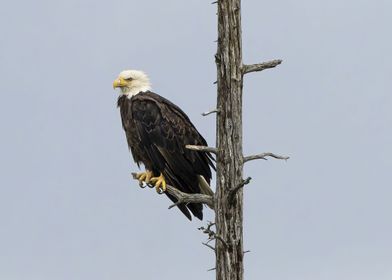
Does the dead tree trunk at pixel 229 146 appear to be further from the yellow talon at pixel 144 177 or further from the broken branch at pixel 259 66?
the yellow talon at pixel 144 177

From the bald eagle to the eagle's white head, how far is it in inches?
8.8

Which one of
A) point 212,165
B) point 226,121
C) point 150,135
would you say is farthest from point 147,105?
point 226,121

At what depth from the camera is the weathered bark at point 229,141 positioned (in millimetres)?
10188

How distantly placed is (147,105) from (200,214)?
186 cm

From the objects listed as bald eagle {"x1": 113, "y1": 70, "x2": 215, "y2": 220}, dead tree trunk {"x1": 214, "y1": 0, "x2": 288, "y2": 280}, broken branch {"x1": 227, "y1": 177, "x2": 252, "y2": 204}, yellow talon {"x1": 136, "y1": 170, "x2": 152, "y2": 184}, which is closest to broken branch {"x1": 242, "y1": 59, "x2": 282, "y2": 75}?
dead tree trunk {"x1": 214, "y1": 0, "x2": 288, "y2": 280}

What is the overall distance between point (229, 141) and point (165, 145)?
120 inches

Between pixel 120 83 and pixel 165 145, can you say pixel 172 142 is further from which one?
pixel 120 83

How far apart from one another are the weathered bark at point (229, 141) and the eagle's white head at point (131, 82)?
3.90 m

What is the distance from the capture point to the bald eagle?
13.0m

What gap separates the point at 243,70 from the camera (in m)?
10.2

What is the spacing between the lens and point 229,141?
10250mm

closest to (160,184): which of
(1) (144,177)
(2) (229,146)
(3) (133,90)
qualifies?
(1) (144,177)

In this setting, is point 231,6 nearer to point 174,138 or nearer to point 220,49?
point 220,49

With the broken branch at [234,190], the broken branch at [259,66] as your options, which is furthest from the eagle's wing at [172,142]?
the broken branch at [259,66]
